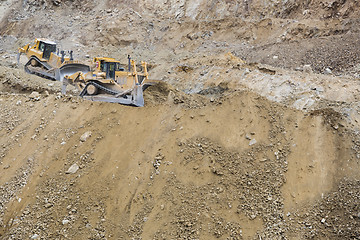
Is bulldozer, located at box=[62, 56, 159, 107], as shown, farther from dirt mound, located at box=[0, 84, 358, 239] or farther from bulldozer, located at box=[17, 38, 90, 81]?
bulldozer, located at box=[17, 38, 90, 81]

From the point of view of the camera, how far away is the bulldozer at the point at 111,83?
917 centimetres

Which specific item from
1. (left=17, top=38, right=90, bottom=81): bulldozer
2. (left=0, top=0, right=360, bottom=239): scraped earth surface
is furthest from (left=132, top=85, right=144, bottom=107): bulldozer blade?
(left=17, top=38, right=90, bottom=81): bulldozer

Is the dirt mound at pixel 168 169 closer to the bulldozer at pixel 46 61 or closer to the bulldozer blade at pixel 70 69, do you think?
the bulldozer blade at pixel 70 69

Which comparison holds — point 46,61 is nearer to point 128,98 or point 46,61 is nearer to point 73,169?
point 128,98

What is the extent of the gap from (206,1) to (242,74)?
1035 centimetres

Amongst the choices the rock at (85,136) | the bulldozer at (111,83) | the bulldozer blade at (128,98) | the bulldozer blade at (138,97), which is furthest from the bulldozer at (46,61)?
the rock at (85,136)

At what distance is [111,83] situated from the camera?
9.40m

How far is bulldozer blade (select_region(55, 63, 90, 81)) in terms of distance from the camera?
34.8 feet

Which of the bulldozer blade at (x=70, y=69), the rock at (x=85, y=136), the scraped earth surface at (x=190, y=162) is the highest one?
the bulldozer blade at (x=70, y=69)

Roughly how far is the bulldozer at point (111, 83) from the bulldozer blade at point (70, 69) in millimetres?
932

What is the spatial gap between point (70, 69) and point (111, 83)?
215cm

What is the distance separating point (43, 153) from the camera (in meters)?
7.88

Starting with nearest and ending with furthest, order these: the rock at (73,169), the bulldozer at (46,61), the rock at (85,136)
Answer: the rock at (73,169) < the rock at (85,136) < the bulldozer at (46,61)

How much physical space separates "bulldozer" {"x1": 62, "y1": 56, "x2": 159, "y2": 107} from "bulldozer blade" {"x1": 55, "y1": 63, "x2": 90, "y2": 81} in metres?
0.93
